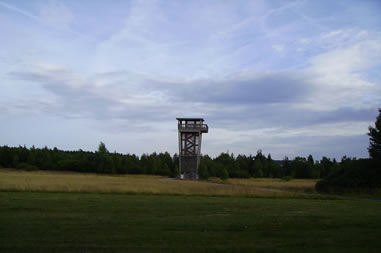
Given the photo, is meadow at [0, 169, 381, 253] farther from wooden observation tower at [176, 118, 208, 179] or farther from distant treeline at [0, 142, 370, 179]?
distant treeline at [0, 142, 370, 179]

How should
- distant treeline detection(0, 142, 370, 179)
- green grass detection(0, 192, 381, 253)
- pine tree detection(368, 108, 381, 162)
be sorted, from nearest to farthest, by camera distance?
green grass detection(0, 192, 381, 253) → pine tree detection(368, 108, 381, 162) → distant treeline detection(0, 142, 370, 179)

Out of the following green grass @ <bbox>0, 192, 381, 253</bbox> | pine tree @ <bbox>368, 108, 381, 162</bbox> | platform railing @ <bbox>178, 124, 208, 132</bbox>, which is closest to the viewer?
green grass @ <bbox>0, 192, 381, 253</bbox>

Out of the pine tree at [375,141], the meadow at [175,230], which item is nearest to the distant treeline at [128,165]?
the pine tree at [375,141]

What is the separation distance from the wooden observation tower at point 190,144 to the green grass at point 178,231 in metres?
38.9

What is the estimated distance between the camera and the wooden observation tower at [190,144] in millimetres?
55750

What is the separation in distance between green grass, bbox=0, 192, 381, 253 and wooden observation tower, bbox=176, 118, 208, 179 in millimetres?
38916

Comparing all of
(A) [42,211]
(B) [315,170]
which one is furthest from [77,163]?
(A) [42,211]

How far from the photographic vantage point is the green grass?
9.53m

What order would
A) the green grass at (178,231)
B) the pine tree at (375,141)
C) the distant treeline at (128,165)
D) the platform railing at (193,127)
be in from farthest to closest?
the distant treeline at (128,165), the platform railing at (193,127), the pine tree at (375,141), the green grass at (178,231)

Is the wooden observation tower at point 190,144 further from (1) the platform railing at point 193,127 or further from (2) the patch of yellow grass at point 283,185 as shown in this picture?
(2) the patch of yellow grass at point 283,185

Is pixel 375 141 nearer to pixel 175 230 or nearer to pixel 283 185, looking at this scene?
pixel 283 185

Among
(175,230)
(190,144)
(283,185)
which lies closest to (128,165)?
(190,144)

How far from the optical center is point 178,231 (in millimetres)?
11680

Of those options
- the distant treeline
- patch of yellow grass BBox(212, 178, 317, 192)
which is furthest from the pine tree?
the distant treeline
